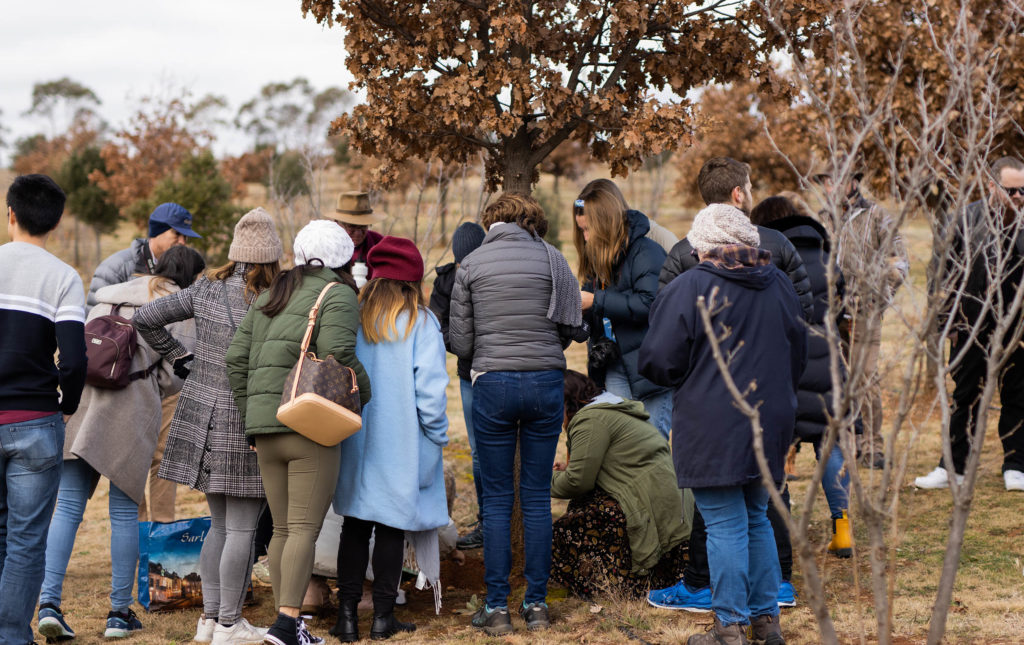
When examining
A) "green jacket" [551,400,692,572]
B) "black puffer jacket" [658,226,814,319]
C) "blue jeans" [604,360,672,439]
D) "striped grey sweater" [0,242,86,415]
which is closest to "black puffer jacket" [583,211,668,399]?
"blue jeans" [604,360,672,439]

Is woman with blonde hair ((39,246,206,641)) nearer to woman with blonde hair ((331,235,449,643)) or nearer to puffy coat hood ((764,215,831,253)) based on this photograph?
woman with blonde hair ((331,235,449,643))

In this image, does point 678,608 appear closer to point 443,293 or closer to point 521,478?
point 521,478

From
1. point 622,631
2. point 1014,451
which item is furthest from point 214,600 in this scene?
point 1014,451

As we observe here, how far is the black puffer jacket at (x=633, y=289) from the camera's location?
4.84m

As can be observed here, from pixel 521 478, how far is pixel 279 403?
1.15 meters

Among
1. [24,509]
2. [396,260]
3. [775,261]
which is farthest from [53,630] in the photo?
[775,261]

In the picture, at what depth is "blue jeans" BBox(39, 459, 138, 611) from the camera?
472 centimetres

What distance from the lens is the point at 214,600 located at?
4430 mm

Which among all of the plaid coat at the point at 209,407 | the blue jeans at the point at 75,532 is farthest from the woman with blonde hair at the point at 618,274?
the blue jeans at the point at 75,532

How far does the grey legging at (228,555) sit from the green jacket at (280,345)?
0.50 m

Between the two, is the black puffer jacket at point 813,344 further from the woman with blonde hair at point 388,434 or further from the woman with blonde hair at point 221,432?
the woman with blonde hair at point 221,432

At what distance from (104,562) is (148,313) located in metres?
2.80

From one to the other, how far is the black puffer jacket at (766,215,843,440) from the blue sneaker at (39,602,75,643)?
3.62m

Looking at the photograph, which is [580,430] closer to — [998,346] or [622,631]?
[622,631]
